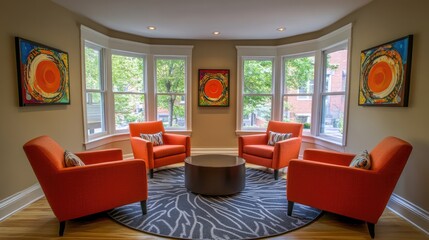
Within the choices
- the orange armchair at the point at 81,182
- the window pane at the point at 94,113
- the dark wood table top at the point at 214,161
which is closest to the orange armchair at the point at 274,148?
the dark wood table top at the point at 214,161

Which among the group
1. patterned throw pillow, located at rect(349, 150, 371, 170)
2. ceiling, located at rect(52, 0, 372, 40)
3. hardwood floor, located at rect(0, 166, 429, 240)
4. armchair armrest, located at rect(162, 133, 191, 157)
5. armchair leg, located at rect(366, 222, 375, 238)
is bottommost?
hardwood floor, located at rect(0, 166, 429, 240)

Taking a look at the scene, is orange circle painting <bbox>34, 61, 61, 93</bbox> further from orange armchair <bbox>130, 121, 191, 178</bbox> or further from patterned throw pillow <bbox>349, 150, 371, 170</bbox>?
patterned throw pillow <bbox>349, 150, 371, 170</bbox>

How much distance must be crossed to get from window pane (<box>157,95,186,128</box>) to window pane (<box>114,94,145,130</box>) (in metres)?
0.37

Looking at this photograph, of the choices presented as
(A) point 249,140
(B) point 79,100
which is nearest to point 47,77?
(B) point 79,100

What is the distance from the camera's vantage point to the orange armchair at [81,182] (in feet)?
6.95

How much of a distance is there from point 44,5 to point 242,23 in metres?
2.71

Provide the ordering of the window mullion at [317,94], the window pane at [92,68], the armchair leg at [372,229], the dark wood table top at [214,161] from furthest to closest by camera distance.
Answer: the window mullion at [317,94], the window pane at [92,68], the dark wood table top at [214,161], the armchair leg at [372,229]

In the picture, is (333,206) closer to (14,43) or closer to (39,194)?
(39,194)

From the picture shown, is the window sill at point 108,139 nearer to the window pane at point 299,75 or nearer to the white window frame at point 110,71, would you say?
the white window frame at point 110,71

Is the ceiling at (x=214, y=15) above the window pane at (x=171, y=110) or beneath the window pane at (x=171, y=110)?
above

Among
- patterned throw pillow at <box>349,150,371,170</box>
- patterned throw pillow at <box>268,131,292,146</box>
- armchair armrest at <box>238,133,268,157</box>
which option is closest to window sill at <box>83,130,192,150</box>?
armchair armrest at <box>238,133,268,157</box>

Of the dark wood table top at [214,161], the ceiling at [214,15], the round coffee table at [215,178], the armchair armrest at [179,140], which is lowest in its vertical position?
the round coffee table at [215,178]

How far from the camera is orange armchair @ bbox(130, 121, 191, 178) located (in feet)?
12.5

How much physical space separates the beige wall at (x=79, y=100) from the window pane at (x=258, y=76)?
1353mm
